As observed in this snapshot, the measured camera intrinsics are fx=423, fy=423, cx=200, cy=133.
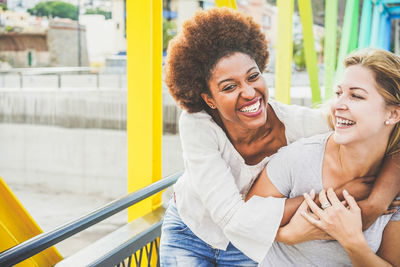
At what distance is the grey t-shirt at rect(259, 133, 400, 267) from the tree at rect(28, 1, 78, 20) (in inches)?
694

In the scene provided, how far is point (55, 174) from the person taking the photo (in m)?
13.0

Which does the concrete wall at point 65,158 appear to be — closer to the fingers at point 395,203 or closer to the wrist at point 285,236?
the wrist at point 285,236

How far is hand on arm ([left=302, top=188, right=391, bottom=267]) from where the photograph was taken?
1.15 metres

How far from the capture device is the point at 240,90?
4.48 ft

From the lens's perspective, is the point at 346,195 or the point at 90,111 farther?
the point at 90,111

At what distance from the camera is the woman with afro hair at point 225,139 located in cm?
125

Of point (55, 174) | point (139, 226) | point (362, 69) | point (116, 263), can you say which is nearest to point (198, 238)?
point (116, 263)

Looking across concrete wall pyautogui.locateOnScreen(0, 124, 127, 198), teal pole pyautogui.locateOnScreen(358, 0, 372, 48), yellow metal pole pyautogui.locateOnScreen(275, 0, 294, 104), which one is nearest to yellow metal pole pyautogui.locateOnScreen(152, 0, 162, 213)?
yellow metal pole pyautogui.locateOnScreen(275, 0, 294, 104)

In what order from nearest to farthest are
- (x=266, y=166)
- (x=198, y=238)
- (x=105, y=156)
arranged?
1. (x=266, y=166)
2. (x=198, y=238)
3. (x=105, y=156)

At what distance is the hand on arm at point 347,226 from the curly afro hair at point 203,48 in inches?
21.4

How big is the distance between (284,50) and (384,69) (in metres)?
1.82

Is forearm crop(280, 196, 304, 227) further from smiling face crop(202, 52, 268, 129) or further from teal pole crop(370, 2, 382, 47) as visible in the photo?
teal pole crop(370, 2, 382, 47)

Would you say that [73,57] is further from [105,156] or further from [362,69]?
[362,69]

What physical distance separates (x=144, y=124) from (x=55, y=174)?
11976 millimetres
